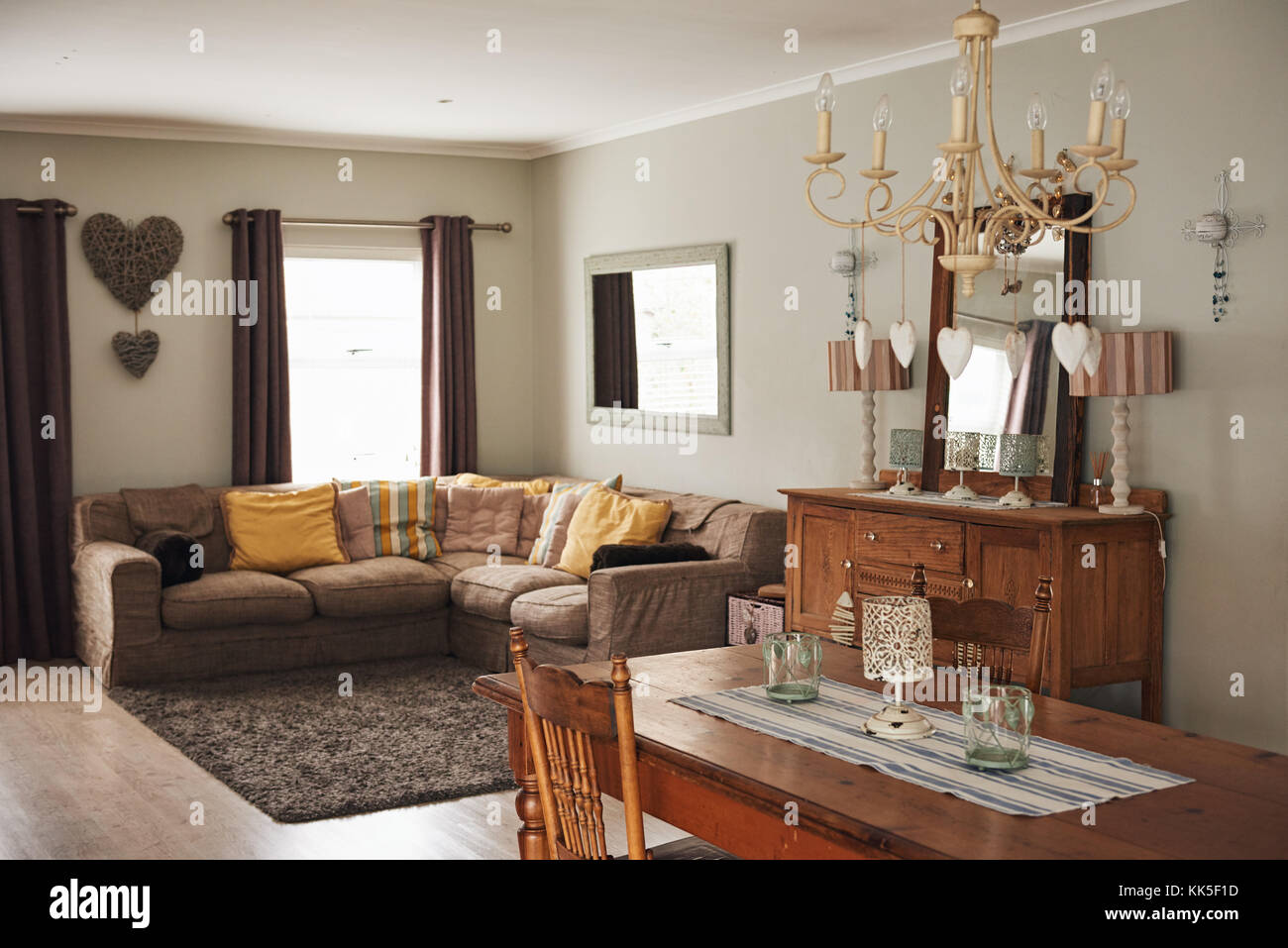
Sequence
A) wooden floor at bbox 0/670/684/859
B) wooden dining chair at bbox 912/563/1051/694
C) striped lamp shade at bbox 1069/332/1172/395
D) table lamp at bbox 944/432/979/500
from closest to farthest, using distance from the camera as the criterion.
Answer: wooden dining chair at bbox 912/563/1051/694 → wooden floor at bbox 0/670/684/859 → striped lamp shade at bbox 1069/332/1172/395 → table lamp at bbox 944/432/979/500

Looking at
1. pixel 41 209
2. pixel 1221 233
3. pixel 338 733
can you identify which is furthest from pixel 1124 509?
pixel 41 209

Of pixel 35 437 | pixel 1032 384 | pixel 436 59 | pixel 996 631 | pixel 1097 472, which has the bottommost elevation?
pixel 996 631

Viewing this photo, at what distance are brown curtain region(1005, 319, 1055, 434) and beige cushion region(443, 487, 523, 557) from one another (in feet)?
10.2

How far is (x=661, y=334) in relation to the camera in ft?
21.9

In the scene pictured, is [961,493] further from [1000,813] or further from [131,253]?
[131,253]

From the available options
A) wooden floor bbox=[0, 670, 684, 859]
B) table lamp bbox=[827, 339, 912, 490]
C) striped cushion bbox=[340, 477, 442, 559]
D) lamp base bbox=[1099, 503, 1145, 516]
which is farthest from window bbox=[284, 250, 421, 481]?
lamp base bbox=[1099, 503, 1145, 516]

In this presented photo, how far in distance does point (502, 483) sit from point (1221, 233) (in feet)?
13.9

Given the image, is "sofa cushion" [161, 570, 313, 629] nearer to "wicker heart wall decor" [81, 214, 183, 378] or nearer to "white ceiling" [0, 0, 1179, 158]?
"wicker heart wall decor" [81, 214, 183, 378]

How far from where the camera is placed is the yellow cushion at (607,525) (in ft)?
19.9

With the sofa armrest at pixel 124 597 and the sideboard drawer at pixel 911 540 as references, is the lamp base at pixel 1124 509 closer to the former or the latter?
the sideboard drawer at pixel 911 540

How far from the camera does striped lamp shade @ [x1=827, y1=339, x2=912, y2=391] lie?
5055mm
